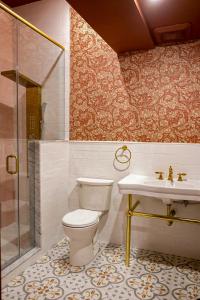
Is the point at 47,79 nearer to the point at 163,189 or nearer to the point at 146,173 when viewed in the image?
the point at 146,173

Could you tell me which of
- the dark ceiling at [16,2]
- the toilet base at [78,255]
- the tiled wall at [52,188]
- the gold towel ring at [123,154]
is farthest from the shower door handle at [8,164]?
the dark ceiling at [16,2]

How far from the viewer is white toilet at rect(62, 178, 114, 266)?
2.03 meters

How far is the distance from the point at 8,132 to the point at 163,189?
160 centimetres

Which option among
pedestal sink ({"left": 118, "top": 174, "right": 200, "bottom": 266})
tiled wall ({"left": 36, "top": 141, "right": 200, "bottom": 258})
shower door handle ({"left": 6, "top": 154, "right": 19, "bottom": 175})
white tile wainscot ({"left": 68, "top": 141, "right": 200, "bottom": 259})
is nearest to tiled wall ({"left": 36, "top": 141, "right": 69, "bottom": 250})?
tiled wall ({"left": 36, "top": 141, "right": 200, "bottom": 258})

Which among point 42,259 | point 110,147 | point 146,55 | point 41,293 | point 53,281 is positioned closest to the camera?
point 41,293

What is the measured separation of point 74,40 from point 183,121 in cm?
151

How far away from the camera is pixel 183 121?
225 centimetres

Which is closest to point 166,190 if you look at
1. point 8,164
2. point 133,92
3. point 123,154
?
point 123,154

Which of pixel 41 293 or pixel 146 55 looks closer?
pixel 41 293

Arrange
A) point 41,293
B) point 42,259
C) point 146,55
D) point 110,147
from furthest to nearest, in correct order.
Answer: point 110,147 → point 146,55 → point 42,259 → point 41,293

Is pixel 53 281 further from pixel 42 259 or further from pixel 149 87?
pixel 149 87

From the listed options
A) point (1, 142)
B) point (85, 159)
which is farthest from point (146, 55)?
point (1, 142)

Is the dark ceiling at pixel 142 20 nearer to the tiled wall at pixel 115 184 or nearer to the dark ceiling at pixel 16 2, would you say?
the tiled wall at pixel 115 184

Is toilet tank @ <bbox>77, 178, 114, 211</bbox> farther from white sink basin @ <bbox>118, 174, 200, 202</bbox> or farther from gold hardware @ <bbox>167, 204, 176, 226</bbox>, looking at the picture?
gold hardware @ <bbox>167, 204, 176, 226</bbox>
